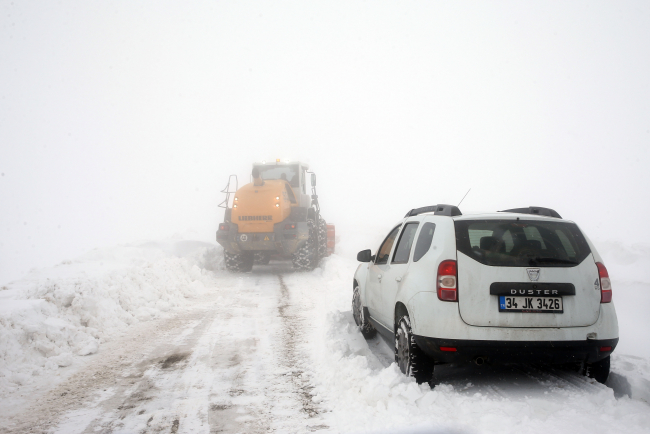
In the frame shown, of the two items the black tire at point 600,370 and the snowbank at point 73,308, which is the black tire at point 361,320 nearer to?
the black tire at point 600,370

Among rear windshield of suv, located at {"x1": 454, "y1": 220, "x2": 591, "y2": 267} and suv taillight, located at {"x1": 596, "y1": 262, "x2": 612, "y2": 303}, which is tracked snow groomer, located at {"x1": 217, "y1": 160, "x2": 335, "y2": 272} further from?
suv taillight, located at {"x1": 596, "y1": 262, "x2": 612, "y2": 303}

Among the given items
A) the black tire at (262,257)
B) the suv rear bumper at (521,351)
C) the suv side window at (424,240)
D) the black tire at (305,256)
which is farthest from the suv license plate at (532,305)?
the black tire at (262,257)

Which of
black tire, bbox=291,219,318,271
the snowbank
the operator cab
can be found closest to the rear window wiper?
the snowbank

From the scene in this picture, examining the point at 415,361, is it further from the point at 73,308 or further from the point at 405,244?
the point at 73,308

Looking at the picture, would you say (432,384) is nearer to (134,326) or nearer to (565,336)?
(565,336)

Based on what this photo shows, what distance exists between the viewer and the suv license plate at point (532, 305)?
3.64m

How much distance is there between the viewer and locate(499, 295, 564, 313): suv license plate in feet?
12.0

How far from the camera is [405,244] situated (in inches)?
193

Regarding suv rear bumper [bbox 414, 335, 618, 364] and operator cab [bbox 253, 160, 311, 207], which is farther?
operator cab [bbox 253, 160, 311, 207]

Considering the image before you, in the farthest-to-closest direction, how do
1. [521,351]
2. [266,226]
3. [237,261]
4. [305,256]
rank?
[237,261], [305,256], [266,226], [521,351]

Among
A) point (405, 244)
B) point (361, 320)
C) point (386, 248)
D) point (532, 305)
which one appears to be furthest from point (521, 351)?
point (361, 320)

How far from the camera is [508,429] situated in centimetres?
309

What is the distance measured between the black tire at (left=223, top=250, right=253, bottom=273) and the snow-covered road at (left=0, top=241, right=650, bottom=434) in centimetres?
676

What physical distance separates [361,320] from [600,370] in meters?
2.90
